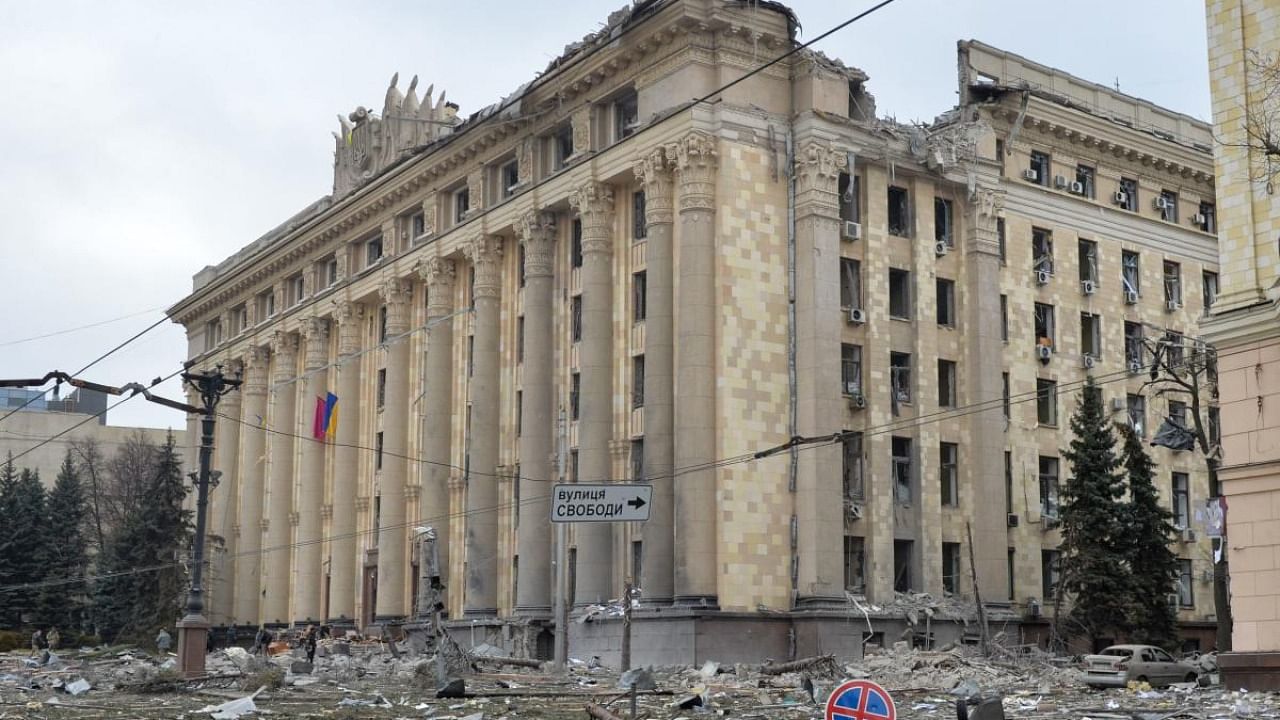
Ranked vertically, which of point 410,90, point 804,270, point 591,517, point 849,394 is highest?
point 410,90

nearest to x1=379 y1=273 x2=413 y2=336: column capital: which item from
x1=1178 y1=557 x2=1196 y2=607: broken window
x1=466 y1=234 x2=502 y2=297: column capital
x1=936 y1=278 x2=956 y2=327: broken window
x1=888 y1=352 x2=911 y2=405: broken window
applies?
x1=466 y1=234 x2=502 y2=297: column capital

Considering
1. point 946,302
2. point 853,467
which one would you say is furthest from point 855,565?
point 946,302

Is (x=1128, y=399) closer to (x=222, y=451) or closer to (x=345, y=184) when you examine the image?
(x=345, y=184)

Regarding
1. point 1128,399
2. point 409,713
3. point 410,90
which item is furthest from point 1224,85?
point 410,90

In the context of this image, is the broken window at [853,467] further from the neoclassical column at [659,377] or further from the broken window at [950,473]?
the neoclassical column at [659,377]

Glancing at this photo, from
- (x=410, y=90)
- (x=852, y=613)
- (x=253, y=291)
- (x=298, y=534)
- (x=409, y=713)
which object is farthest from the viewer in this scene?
(x=253, y=291)

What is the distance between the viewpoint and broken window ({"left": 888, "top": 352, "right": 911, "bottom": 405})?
4600 cm

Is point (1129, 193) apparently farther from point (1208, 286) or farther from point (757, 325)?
point (757, 325)

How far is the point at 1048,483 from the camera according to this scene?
49.6 m

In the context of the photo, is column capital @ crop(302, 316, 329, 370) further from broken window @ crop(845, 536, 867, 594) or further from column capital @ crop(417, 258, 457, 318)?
broken window @ crop(845, 536, 867, 594)

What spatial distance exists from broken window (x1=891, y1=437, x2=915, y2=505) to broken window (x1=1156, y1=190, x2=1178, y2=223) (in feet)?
50.6

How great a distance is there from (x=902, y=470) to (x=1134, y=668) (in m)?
13.7

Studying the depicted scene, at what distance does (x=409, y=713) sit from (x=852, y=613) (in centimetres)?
1957

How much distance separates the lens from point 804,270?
43.6 meters
